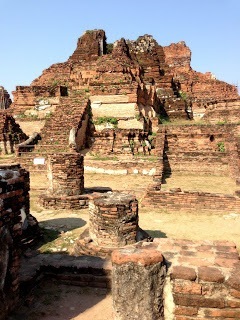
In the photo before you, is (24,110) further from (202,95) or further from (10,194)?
(10,194)

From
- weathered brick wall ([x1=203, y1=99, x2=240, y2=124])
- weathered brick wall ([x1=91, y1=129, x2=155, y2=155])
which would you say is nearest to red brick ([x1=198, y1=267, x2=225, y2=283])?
weathered brick wall ([x1=91, y1=129, x2=155, y2=155])

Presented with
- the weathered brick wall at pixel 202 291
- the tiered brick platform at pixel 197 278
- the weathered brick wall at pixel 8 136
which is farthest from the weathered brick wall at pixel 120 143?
the weathered brick wall at pixel 202 291

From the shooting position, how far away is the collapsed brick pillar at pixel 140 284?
2898 millimetres

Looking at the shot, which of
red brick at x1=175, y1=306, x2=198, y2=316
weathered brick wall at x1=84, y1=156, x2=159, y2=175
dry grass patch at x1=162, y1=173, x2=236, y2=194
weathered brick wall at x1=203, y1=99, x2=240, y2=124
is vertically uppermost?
weathered brick wall at x1=203, y1=99, x2=240, y2=124

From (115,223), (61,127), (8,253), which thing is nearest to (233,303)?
(8,253)

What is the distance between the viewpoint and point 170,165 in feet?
44.3

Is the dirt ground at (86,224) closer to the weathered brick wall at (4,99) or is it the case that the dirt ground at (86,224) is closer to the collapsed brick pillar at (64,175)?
the collapsed brick pillar at (64,175)

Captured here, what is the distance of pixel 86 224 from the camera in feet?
23.5

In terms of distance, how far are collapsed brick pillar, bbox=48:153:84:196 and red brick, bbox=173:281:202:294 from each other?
6.09 meters

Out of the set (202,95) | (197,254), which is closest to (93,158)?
(197,254)

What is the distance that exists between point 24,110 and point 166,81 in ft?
35.2

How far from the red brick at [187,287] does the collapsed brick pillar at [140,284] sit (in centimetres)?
14

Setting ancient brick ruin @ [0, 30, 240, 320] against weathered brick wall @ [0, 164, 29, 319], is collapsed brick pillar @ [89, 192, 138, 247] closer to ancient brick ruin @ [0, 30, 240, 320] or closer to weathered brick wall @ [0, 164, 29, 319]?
ancient brick ruin @ [0, 30, 240, 320]

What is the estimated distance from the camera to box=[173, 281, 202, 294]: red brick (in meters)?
2.82
